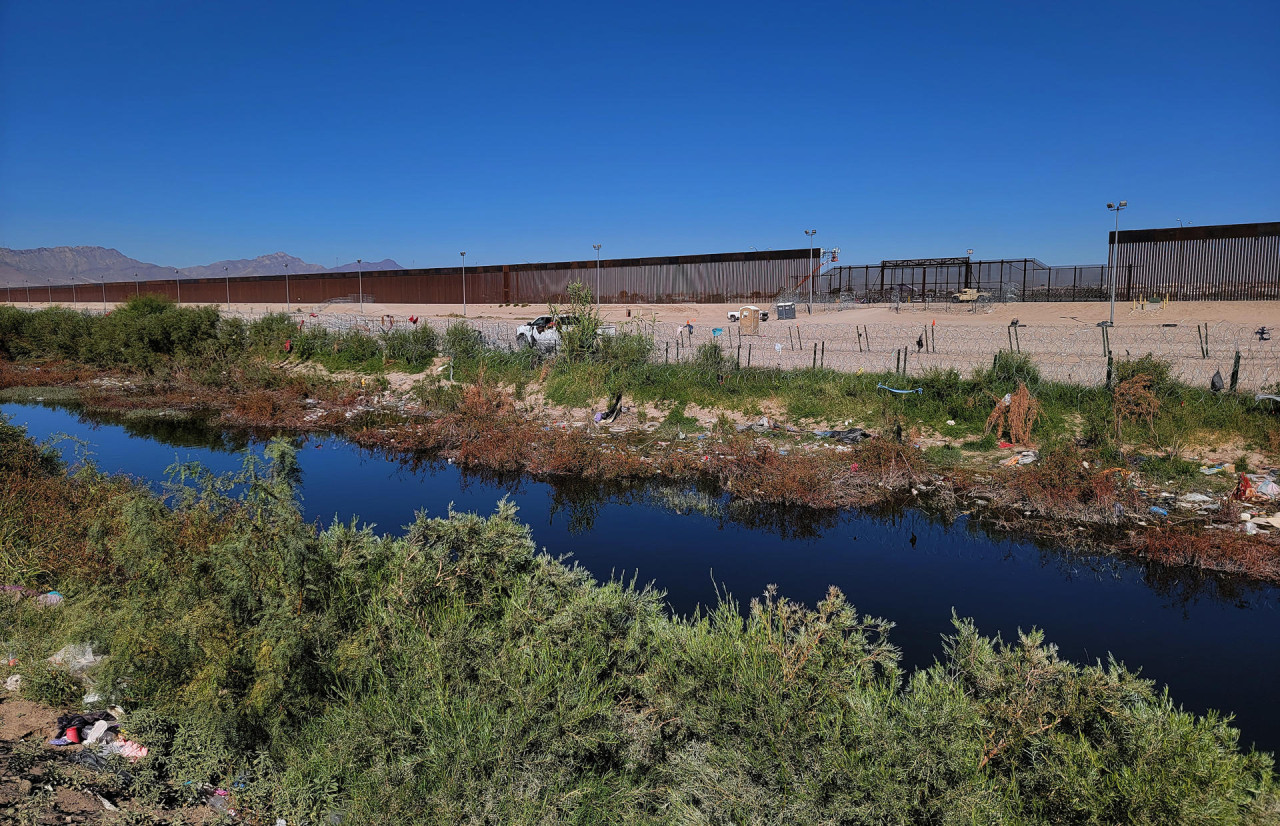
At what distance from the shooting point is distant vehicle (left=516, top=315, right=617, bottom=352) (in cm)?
2203

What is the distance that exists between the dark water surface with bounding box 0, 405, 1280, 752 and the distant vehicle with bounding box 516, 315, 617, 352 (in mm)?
7624

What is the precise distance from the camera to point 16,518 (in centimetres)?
875

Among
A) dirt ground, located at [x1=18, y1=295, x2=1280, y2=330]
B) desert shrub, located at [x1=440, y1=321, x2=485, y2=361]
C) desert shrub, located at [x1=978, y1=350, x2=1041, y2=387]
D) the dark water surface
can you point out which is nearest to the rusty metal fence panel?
dirt ground, located at [x1=18, y1=295, x2=1280, y2=330]

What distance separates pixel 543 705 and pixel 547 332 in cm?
1942

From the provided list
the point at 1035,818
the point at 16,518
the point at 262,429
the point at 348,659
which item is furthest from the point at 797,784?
the point at 262,429

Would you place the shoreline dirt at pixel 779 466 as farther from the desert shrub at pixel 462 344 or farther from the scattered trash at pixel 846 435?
the desert shrub at pixel 462 344

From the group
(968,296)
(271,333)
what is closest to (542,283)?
(271,333)

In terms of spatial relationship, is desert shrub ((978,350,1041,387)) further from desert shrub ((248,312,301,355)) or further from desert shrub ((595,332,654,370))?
desert shrub ((248,312,301,355))

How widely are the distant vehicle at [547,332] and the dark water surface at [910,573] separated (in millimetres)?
7624

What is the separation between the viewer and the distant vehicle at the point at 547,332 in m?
22.0

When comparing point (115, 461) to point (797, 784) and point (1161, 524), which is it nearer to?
point (797, 784)

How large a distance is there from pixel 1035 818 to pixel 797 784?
3.89ft

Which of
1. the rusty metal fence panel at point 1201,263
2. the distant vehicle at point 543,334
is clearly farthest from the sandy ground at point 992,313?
the distant vehicle at point 543,334

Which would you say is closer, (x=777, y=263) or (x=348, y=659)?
(x=348, y=659)
